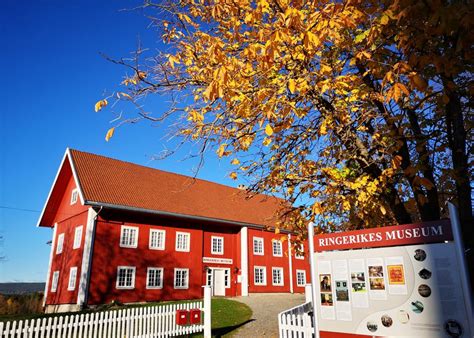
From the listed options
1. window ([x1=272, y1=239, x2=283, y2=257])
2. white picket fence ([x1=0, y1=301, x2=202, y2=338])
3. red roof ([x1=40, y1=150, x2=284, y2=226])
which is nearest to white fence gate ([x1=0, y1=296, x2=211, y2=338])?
white picket fence ([x1=0, y1=301, x2=202, y2=338])

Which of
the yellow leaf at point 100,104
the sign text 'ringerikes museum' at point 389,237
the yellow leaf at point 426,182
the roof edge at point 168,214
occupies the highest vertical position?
the roof edge at point 168,214

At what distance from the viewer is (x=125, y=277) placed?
25.4 meters

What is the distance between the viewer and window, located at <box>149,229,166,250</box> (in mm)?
27594

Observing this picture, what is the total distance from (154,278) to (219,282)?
20.7 feet

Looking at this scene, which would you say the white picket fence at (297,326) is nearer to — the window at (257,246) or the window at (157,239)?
the window at (157,239)

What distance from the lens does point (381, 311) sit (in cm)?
469

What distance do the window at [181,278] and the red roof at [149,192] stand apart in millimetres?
4510

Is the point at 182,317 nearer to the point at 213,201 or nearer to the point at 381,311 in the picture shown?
the point at 381,311

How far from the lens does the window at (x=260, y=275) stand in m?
32.6

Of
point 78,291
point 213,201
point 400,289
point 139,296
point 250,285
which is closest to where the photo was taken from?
point 400,289

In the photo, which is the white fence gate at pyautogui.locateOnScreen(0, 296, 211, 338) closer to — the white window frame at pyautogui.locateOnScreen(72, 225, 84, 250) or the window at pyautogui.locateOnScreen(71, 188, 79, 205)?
the white window frame at pyautogui.locateOnScreen(72, 225, 84, 250)

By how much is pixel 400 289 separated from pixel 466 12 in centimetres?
350

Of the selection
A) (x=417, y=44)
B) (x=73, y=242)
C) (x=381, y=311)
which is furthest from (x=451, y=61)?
(x=73, y=242)

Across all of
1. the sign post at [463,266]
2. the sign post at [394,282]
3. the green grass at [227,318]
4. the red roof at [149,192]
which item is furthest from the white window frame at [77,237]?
the sign post at [463,266]
